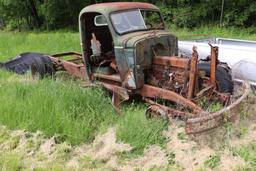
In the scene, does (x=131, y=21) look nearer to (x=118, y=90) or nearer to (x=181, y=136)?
(x=118, y=90)

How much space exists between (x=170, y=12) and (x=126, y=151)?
59.6 feet

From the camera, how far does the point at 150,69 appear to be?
665 centimetres

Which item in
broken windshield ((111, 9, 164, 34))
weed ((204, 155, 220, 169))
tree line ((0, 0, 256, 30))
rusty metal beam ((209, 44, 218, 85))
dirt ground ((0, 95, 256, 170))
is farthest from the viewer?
tree line ((0, 0, 256, 30))

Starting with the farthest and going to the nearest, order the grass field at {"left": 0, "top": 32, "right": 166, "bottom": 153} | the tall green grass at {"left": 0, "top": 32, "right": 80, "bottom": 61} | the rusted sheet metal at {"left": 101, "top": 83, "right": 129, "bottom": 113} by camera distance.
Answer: the tall green grass at {"left": 0, "top": 32, "right": 80, "bottom": 61} < the rusted sheet metal at {"left": 101, "top": 83, "right": 129, "bottom": 113} < the grass field at {"left": 0, "top": 32, "right": 166, "bottom": 153}

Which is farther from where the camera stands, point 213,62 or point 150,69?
point 150,69

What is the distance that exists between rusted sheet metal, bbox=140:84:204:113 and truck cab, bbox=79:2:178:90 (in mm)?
152

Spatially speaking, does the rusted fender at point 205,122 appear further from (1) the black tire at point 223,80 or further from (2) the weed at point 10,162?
(2) the weed at point 10,162

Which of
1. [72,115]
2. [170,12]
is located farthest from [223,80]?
[170,12]

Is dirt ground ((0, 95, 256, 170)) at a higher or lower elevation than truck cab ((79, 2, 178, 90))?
lower

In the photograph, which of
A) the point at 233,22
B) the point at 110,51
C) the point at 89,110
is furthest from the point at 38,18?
the point at 89,110

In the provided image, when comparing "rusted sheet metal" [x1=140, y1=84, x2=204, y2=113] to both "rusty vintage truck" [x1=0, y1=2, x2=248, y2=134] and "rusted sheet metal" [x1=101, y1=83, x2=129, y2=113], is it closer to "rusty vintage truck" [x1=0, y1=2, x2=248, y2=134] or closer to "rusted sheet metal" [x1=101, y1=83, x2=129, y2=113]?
"rusty vintage truck" [x1=0, y1=2, x2=248, y2=134]

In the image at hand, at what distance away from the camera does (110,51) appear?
26.0ft

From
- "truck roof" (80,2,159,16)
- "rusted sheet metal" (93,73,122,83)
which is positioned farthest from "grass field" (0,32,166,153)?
"truck roof" (80,2,159,16)

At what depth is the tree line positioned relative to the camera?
19578mm
